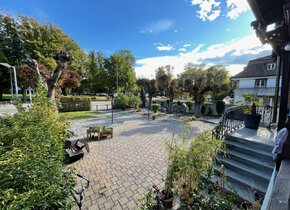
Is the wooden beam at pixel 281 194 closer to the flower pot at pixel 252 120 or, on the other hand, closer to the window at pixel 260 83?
the flower pot at pixel 252 120

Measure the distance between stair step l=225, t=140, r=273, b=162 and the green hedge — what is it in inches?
662

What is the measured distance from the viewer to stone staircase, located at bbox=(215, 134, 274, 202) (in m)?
3.11

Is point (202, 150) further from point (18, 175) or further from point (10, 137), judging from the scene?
point (10, 137)

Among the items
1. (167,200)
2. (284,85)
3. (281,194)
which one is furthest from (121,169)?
(284,85)

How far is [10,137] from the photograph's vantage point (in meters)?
2.32

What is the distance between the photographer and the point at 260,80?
62.6 ft

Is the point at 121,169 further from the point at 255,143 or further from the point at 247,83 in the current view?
the point at 247,83

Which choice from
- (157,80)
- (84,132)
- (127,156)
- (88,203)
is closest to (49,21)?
(157,80)

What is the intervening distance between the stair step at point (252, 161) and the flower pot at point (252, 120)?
2.19 meters

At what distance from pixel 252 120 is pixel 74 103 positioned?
1757cm

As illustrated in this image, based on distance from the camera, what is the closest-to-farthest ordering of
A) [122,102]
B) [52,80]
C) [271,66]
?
[52,80] → [271,66] → [122,102]

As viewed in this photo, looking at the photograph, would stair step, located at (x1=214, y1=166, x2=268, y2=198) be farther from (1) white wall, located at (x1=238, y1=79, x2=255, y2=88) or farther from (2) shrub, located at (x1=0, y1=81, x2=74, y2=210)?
(1) white wall, located at (x1=238, y1=79, x2=255, y2=88)

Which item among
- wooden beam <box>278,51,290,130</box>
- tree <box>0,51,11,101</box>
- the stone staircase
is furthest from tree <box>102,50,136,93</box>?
the stone staircase

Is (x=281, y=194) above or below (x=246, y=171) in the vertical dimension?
above
